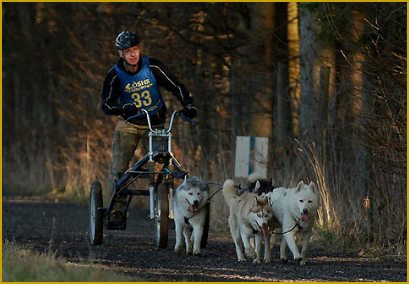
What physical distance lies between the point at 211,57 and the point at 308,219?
10668mm

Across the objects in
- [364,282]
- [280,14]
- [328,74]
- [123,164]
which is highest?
[280,14]

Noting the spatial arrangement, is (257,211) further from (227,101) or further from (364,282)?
(227,101)

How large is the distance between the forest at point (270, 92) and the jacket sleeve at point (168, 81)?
1605 millimetres

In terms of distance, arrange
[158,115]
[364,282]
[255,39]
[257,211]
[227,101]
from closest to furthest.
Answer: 1. [364,282]
2. [257,211]
3. [158,115]
4. [255,39]
5. [227,101]

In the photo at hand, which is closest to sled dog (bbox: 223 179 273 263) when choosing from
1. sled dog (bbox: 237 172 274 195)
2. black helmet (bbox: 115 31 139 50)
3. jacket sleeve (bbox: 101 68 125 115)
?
sled dog (bbox: 237 172 274 195)

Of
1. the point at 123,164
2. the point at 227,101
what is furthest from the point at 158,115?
the point at 227,101

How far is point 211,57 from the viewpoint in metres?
21.9

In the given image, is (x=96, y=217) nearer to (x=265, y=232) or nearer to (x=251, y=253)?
(x=251, y=253)

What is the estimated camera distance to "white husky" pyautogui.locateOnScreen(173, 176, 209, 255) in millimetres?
11961

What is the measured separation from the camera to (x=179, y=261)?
37.1 ft

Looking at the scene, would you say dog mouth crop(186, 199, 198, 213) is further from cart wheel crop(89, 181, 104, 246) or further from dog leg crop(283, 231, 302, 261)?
cart wheel crop(89, 181, 104, 246)

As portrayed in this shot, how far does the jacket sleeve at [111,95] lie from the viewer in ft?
40.5

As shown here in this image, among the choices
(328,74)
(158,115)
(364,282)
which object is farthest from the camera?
(328,74)

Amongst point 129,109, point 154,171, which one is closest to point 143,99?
point 129,109
